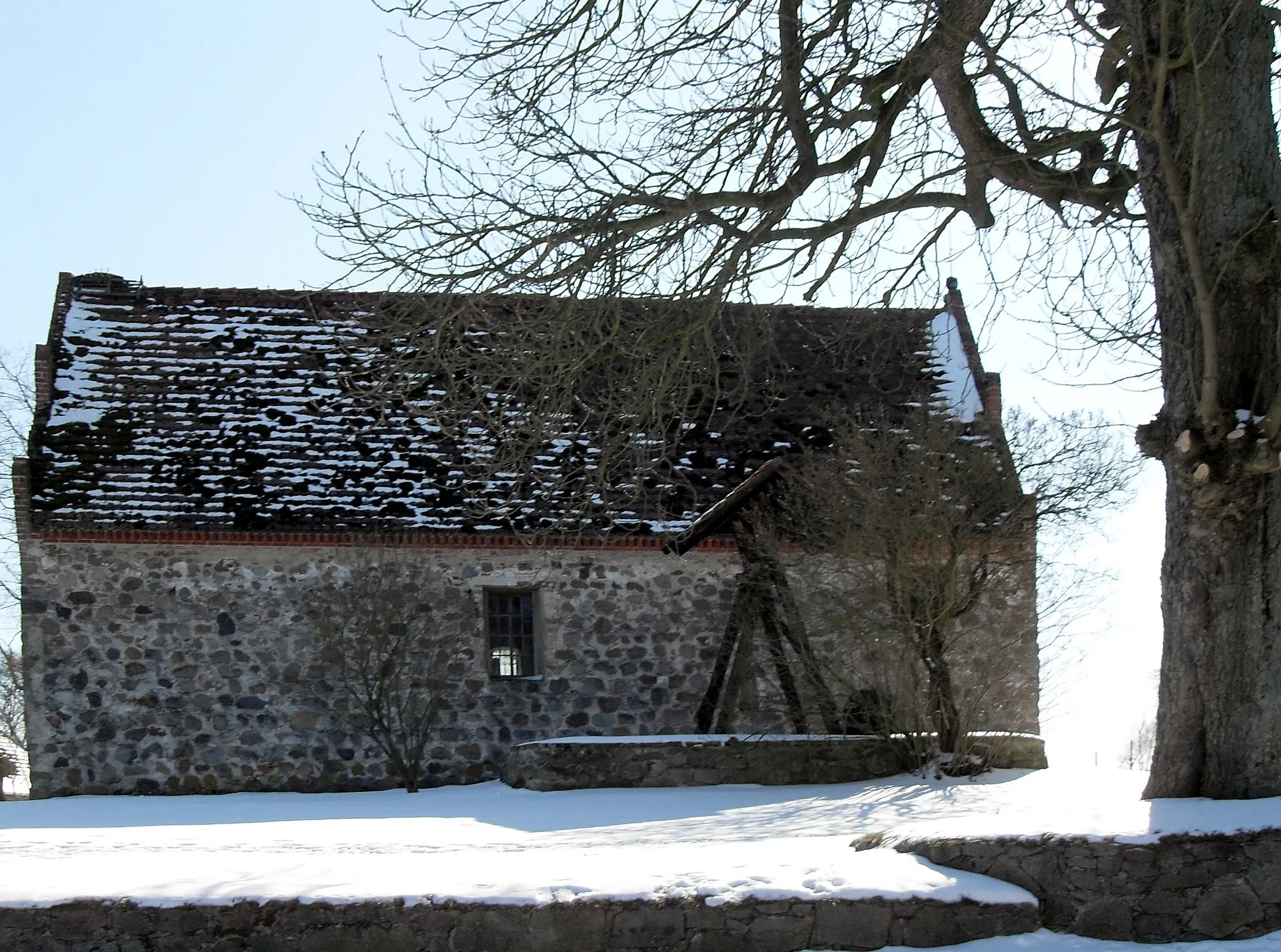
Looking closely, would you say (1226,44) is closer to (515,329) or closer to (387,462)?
(515,329)

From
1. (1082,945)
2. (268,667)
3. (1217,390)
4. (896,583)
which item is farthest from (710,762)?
(1217,390)

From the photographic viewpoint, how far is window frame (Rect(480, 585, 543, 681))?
17141 mm

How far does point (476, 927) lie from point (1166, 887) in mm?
3565

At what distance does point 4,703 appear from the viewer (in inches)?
1350

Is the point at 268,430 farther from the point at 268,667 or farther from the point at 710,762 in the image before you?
the point at 710,762

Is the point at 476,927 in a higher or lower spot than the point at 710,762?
higher

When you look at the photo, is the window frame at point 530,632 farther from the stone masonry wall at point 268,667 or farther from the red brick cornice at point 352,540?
the red brick cornice at point 352,540

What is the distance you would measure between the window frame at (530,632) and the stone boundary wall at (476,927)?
989cm

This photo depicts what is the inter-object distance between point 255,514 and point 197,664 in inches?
72.9

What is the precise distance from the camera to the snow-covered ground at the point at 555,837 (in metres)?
7.29

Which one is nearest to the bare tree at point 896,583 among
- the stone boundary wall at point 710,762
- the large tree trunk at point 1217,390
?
the stone boundary wall at point 710,762

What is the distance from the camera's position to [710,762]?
13977 millimetres

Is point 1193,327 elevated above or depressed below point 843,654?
above

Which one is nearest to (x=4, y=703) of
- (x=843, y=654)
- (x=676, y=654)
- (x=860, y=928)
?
(x=676, y=654)
